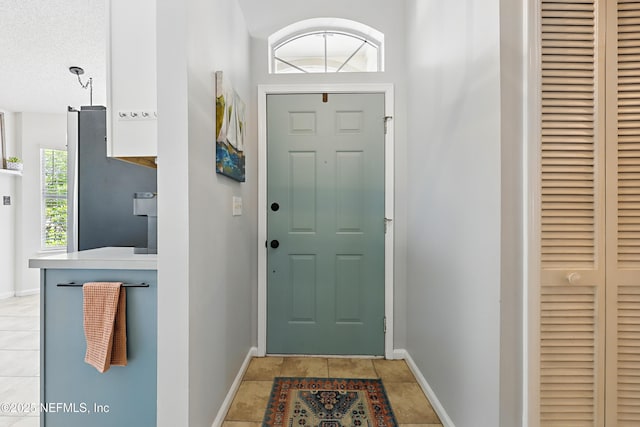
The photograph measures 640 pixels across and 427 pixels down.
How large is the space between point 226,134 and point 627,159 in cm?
177

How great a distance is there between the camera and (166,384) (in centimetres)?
140

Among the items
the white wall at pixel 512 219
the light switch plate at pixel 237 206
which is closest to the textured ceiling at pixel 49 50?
the light switch plate at pixel 237 206

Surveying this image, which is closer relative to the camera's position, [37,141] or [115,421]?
[115,421]

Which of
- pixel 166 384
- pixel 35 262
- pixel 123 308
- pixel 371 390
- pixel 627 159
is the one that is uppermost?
pixel 627 159

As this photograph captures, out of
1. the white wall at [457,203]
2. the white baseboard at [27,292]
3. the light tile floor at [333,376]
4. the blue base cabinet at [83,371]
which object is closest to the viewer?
the white wall at [457,203]

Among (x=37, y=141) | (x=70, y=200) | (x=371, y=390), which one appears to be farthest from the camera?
(x=37, y=141)

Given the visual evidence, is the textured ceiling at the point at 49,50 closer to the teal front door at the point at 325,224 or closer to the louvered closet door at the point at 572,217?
the teal front door at the point at 325,224

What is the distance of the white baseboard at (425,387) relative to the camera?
71.2 inches

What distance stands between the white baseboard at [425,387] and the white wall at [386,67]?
0.23 feet

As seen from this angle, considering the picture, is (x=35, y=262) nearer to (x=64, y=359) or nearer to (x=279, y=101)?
(x=64, y=359)

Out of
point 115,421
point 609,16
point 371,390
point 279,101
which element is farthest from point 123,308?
point 609,16

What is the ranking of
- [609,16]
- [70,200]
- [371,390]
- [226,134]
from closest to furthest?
[609,16], [226,134], [371,390], [70,200]

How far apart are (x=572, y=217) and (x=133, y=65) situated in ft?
6.49

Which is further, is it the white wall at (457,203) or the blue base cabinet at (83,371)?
the blue base cabinet at (83,371)
